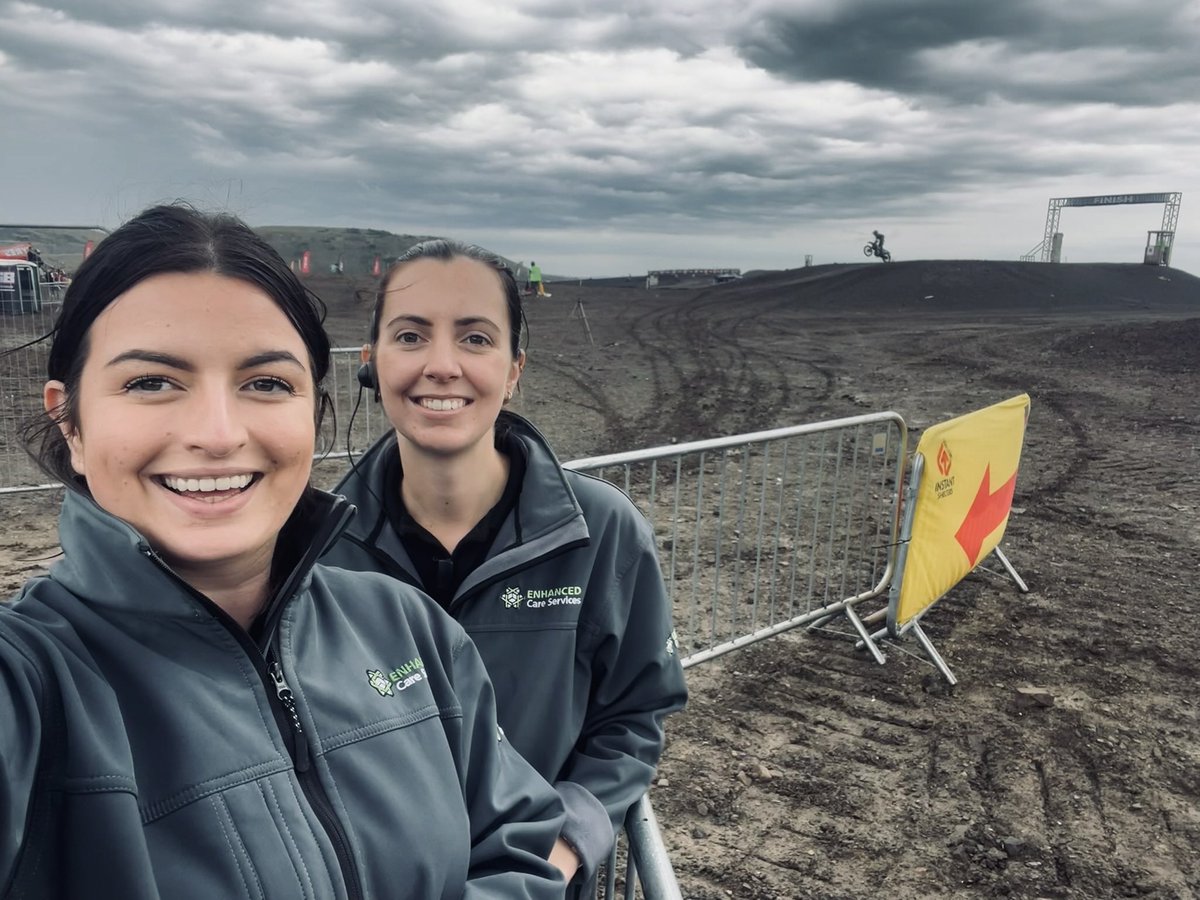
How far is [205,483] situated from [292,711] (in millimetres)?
374

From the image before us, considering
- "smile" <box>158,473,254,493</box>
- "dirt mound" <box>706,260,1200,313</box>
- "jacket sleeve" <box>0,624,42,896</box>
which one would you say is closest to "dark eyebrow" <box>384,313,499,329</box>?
"smile" <box>158,473,254,493</box>

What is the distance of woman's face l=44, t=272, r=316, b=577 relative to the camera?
→ 1.24 meters

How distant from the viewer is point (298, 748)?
124 cm

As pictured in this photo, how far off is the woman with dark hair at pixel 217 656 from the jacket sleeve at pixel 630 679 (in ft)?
1.70

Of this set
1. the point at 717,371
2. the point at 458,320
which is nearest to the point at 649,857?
the point at 458,320

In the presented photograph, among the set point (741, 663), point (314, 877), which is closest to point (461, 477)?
point (314, 877)

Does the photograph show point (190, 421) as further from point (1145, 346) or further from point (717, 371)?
point (1145, 346)

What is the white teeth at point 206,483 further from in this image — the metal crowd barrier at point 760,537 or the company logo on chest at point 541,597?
the metal crowd barrier at point 760,537

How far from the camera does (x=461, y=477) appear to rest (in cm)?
230

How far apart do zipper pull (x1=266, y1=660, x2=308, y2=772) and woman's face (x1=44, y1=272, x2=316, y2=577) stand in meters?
0.19

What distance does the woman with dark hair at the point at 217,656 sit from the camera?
1006mm

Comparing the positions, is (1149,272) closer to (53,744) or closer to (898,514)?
(898,514)

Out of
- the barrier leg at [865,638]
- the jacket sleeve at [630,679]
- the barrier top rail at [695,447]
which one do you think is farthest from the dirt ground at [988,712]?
the jacket sleeve at [630,679]

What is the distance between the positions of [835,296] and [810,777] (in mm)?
31745
